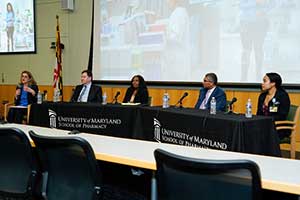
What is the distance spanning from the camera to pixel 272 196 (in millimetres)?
1546

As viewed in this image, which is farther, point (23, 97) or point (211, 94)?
point (23, 97)

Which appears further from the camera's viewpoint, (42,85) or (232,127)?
(42,85)

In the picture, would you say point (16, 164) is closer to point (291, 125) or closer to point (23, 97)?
point (291, 125)

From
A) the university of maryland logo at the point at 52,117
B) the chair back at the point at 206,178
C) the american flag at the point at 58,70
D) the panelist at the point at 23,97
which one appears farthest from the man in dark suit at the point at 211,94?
the american flag at the point at 58,70

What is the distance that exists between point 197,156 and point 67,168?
2.09 feet

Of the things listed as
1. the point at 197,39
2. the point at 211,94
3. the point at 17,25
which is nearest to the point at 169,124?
the point at 211,94

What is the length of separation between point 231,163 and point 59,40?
20.8ft

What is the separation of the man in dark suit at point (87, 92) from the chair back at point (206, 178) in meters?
3.94

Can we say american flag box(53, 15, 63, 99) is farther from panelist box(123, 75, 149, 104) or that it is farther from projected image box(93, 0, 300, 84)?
panelist box(123, 75, 149, 104)

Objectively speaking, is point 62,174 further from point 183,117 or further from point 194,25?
point 194,25

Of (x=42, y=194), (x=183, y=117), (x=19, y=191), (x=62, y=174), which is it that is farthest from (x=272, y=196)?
(x=183, y=117)

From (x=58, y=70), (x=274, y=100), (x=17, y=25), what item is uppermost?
(x=17, y=25)

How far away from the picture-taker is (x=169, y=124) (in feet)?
12.6

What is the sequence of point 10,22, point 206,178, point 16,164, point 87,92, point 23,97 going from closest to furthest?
point 206,178
point 16,164
point 87,92
point 23,97
point 10,22
